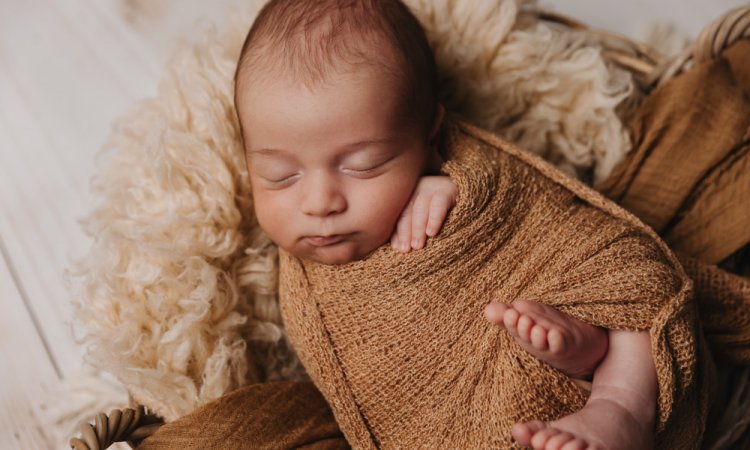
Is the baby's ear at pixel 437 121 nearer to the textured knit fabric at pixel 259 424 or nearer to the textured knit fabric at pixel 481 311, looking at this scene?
the textured knit fabric at pixel 481 311

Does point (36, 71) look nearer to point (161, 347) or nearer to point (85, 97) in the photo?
point (85, 97)

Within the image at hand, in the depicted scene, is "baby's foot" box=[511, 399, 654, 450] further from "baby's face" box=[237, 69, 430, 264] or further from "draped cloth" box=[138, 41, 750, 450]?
"baby's face" box=[237, 69, 430, 264]

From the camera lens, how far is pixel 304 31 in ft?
3.30

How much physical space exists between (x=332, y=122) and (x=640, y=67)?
780mm

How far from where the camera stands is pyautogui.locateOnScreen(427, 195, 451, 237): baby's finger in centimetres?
Answer: 102

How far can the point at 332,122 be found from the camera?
0.98 meters

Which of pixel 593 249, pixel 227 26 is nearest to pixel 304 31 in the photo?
pixel 227 26

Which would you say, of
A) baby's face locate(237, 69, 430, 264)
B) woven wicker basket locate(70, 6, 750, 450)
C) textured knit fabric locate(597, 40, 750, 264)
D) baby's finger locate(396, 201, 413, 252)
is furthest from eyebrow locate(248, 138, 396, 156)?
textured knit fabric locate(597, 40, 750, 264)

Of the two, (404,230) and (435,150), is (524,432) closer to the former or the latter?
(404,230)

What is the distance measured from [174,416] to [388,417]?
330 mm

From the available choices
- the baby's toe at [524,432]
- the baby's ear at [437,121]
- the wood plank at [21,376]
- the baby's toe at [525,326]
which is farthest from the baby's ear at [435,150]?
the wood plank at [21,376]

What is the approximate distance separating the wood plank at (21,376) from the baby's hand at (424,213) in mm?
761

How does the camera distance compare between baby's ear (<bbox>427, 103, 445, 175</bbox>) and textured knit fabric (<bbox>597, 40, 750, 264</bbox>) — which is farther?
textured knit fabric (<bbox>597, 40, 750, 264</bbox>)

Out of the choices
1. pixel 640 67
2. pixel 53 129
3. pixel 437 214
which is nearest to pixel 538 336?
pixel 437 214
